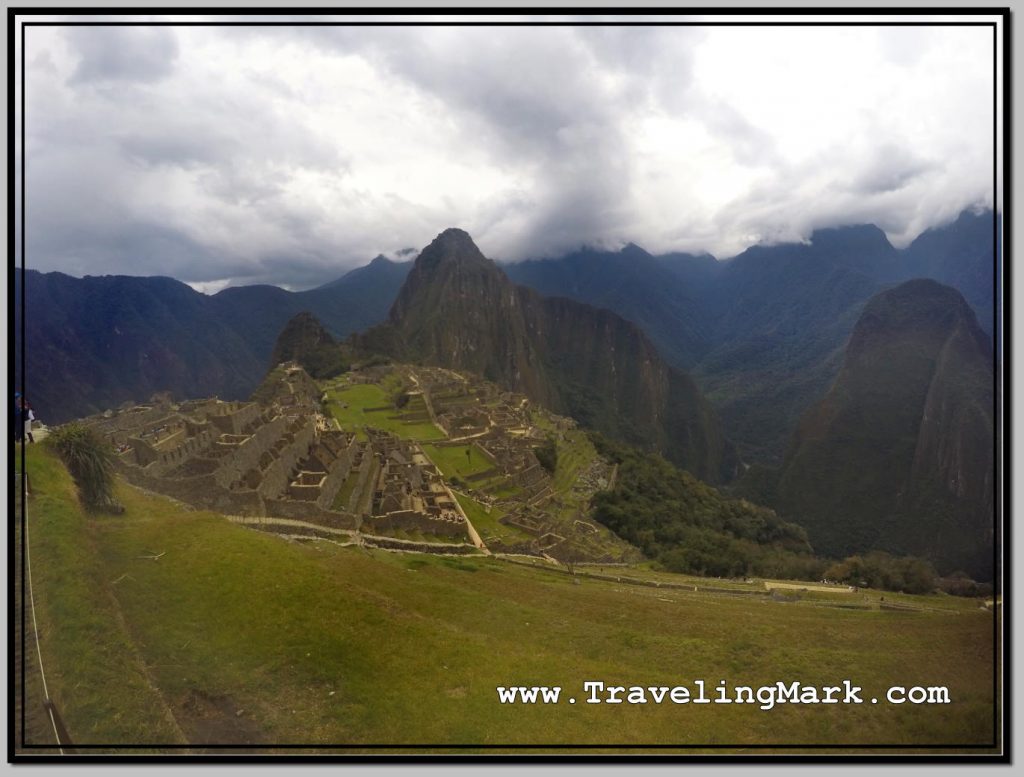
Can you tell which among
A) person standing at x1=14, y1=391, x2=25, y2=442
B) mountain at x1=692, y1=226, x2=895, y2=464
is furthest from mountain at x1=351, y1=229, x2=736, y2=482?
person standing at x1=14, y1=391, x2=25, y2=442

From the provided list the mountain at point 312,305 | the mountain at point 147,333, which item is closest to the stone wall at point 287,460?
the mountain at point 147,333

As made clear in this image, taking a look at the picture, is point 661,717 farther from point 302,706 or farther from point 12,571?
point 12,571

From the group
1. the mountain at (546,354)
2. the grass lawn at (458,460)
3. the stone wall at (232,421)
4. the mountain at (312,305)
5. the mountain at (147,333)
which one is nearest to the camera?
the mountain at (147,333)

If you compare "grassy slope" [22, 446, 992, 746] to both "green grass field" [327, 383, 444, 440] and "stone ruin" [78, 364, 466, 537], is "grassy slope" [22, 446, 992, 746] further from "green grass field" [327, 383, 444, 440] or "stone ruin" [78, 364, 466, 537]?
"green grass field" [327, 383, 444, 440]

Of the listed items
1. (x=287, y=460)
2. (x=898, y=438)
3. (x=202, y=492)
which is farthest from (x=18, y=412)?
(x=898, y=438)

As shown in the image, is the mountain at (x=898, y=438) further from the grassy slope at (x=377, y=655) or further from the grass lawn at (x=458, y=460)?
the grassy slope at (x=377, y=655)

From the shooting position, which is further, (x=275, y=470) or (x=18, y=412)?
(x=275, y=470)

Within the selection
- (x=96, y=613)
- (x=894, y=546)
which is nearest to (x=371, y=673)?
(x=96, y=613)

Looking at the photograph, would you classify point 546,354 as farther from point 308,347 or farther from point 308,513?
point 308,513
